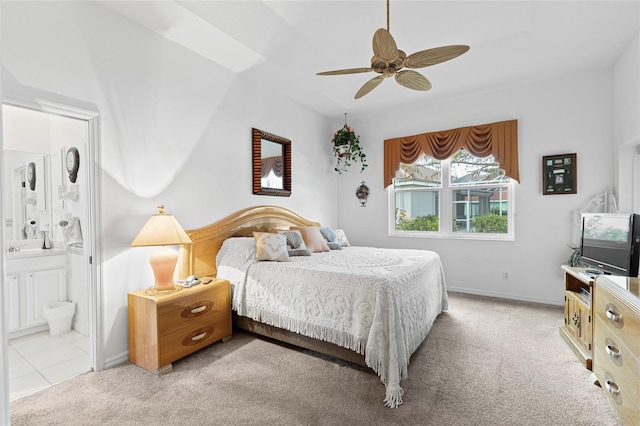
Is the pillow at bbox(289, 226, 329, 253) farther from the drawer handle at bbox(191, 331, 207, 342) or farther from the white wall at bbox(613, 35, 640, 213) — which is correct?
the white wall at bbox(613, 35, 640, 213)

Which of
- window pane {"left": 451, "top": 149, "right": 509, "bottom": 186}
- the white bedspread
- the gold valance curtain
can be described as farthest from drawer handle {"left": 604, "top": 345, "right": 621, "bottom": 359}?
window pane {"left": 451, "top": 149, "right": 509, "bottom": 186}

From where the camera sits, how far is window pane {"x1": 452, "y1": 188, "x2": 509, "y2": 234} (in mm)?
4375

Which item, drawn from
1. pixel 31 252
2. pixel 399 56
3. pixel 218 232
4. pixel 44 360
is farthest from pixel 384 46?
pixel 31 252

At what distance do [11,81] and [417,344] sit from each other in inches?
135

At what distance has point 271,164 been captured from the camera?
4.26 meters

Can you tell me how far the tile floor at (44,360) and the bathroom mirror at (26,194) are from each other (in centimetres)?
128

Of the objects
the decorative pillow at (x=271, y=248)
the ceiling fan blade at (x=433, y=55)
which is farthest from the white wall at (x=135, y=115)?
the ceiling fan blade at (x=433, y=55)

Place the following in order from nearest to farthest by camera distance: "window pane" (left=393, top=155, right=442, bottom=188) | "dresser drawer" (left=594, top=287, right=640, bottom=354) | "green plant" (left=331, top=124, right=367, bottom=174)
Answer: "dresser drawer" (left=594, top=287, right=640, bottom=354) → "window pane" (left=393, top=155, right=442, bottom=188) → "green plant" (left=331, top=124, right=367, bottom=174)

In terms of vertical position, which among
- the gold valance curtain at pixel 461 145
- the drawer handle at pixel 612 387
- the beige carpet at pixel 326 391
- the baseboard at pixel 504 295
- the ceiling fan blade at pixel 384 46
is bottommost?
the beige carpet at pixel 326 391

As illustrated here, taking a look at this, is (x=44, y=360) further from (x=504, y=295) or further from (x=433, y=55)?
(x=504, y=295)

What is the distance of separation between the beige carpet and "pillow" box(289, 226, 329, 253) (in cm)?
129

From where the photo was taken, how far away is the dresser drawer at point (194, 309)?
2418mm

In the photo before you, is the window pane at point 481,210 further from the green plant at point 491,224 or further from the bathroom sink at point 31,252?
the bathroom sink at point 31,252

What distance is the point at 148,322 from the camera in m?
2.42
